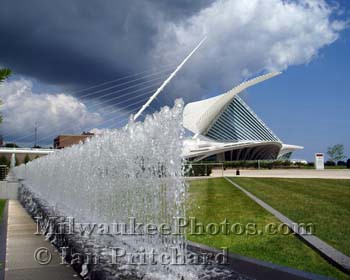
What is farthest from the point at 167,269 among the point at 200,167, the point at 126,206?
the point at 200,167

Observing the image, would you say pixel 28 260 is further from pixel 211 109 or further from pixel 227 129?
pixel 227 129

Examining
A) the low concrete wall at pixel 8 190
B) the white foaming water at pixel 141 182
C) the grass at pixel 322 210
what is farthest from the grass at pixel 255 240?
the low concrete wall at pixel 8 190

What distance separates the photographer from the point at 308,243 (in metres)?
7.36

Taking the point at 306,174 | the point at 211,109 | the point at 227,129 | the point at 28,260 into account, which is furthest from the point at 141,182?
the point at 227,129

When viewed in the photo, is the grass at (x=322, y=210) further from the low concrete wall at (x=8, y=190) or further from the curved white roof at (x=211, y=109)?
the curved white roof at (x=211, y=109)

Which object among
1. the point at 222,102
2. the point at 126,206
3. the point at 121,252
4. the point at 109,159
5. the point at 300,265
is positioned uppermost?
the point at 222,102

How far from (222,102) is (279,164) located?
15.4m

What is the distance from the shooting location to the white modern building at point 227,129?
58531mm

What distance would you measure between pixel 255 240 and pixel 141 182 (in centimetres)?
339

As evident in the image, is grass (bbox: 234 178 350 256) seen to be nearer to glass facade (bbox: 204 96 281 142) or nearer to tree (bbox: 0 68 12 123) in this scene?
tree (bbox: 0 68 12 123)

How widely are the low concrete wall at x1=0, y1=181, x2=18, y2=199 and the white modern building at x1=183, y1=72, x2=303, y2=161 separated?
3618 centimetres

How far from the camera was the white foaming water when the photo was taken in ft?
16.3

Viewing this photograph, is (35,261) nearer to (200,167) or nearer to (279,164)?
(200,167)

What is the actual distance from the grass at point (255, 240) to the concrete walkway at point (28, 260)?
296 cm
